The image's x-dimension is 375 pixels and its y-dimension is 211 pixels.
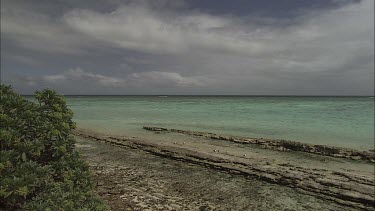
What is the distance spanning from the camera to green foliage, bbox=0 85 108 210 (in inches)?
197

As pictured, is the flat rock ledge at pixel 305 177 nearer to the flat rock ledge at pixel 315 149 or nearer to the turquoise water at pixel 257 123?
the flat rock ledge at pixel 315 149

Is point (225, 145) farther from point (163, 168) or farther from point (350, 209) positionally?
point (350, 209)

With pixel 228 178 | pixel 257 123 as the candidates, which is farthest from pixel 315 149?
pixel 257 123

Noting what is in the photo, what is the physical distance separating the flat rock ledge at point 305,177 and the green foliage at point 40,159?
10.5m

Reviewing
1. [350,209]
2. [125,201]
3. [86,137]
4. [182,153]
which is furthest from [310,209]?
[86,137]

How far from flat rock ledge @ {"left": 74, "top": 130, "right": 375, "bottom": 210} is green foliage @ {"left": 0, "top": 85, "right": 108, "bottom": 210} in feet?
34.5

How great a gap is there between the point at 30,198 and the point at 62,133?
145 centimetres

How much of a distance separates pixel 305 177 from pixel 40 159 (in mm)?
13004

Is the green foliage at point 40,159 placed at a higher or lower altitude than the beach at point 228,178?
higher

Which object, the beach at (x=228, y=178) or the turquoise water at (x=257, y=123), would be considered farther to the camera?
the turquoise water at (x=257, y=123)

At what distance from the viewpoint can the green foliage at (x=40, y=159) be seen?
5.01m

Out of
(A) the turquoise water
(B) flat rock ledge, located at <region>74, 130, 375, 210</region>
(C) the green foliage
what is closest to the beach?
(B) flat rock ledge, located at <region>74, 130, 375, 210</region>

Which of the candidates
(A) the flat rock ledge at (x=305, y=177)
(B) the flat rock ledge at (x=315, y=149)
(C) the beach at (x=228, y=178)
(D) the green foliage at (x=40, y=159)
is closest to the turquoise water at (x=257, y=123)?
(B) the flat rock ledge at (x=315, y=149)

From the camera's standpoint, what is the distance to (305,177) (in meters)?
14.8
